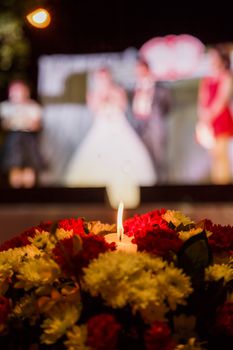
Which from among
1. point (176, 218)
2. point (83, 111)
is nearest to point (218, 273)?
point (176, 218)

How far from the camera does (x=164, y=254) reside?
98 cm

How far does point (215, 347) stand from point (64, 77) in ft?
15.2

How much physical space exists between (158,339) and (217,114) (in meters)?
4.35

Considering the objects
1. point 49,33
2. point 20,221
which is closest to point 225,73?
point 49,33

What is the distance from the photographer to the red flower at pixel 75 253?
3.04 feet

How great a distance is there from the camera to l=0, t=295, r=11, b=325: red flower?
0.95m

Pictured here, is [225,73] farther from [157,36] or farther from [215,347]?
[215,347]

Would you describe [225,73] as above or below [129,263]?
above

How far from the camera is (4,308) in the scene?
96 cm

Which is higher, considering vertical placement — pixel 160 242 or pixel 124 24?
pixel 124 24

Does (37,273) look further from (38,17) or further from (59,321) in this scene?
(38,17)

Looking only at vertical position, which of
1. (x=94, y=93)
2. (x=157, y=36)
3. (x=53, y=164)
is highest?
(x=157, y=36)

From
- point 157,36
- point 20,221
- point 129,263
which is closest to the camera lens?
point 129,263

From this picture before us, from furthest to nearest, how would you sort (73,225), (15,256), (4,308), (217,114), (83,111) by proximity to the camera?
(83,111) → (217,114) → (73,225) → (15,256) → (4,308)
